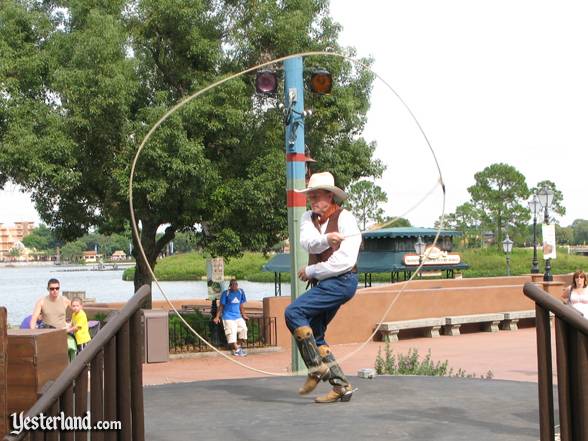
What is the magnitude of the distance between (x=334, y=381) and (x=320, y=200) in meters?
1.39

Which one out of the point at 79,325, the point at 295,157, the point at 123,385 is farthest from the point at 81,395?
the point at 79,325

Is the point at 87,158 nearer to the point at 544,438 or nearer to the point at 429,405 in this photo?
the point at 429,405

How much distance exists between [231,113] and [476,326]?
33.1 feet

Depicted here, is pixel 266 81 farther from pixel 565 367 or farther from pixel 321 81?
pixel 565 367

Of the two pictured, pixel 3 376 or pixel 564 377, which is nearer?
pixel 564 377

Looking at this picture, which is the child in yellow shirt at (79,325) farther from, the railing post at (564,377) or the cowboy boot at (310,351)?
the railing post at (564,377)

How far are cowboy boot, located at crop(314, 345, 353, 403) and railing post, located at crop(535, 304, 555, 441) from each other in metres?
2.90

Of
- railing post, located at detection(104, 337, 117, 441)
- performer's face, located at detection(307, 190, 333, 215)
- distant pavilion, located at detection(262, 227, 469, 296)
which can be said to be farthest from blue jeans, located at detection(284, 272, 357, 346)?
distant pavilion, located at detection(262, 227, 469, 296)

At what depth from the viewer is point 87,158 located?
829 inches

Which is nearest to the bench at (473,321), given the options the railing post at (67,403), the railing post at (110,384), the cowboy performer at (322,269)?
the cowboy performer at (322,269)

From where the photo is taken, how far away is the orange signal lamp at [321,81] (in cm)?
1144

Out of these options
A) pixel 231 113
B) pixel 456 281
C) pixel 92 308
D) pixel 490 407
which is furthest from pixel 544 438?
pixel 456 281

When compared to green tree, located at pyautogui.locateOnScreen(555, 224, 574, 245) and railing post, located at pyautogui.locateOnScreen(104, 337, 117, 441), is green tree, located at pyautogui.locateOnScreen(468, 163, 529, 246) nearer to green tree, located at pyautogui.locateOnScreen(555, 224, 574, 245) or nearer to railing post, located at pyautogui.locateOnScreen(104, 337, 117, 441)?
green tree, located at pyautogui.locateOnScreen(555, 224, 574, 245)

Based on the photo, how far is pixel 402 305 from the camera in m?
23.8
